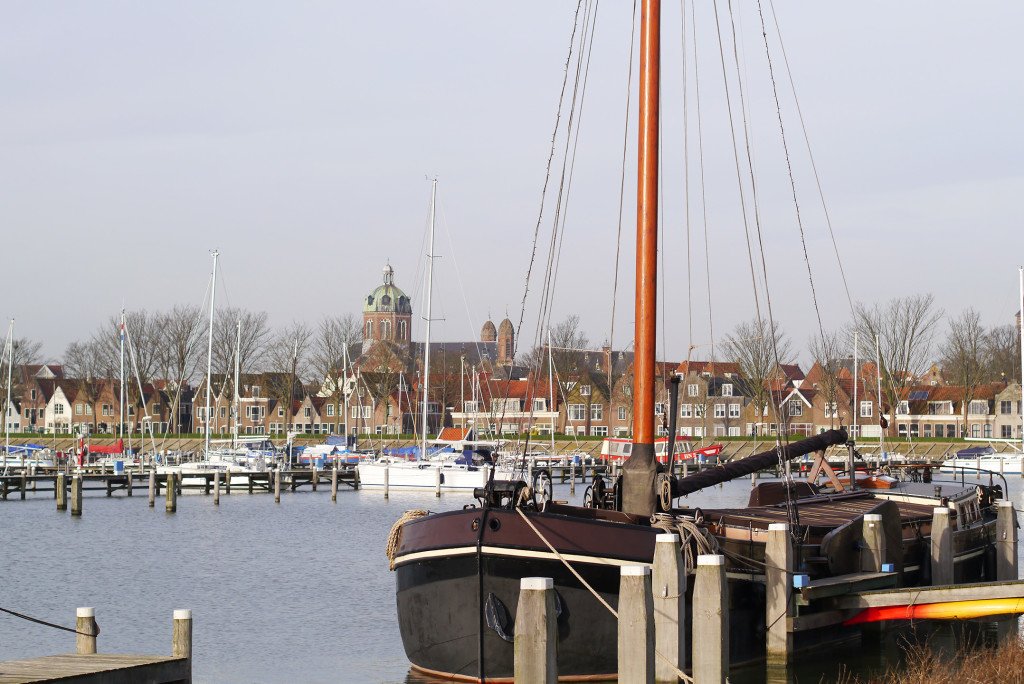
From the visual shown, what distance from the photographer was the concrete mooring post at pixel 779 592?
647 inches

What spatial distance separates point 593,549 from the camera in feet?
49.4

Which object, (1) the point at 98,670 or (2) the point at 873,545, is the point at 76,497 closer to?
(2) the point at 873,545

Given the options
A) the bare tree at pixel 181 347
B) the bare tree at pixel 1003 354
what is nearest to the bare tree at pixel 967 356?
the bare tree at pixel 1003 354

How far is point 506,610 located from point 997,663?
216 inches

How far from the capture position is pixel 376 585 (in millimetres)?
31125

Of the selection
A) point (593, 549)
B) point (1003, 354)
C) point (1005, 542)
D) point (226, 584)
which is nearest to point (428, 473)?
point (226, 584)

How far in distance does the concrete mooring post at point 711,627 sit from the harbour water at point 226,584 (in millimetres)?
3743

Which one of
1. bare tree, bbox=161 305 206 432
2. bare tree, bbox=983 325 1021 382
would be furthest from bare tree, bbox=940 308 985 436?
bare tree, bbox=161 305 206 432

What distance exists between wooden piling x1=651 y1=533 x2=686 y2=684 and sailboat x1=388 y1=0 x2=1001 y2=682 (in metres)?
0.75

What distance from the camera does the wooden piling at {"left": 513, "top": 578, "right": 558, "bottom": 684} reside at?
1150cm

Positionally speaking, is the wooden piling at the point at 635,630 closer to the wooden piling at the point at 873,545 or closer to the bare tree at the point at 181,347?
the wooden piling at the point at 873,545

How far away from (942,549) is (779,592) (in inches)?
208

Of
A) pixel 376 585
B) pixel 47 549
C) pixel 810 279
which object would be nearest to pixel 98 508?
pixel 47 549

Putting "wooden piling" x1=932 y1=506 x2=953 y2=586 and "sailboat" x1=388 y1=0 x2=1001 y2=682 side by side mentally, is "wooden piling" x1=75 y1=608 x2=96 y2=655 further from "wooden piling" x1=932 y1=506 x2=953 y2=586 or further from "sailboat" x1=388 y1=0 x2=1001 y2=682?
"wooden piling" x1=932 y1=506 x2=953 y2=586
